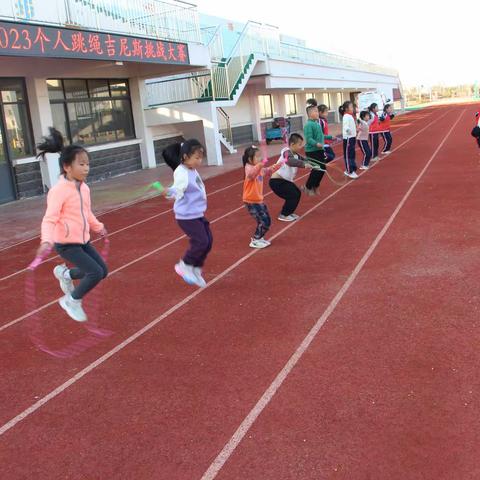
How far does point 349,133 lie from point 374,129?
3280mm

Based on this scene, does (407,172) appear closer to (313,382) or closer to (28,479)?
(313,382)

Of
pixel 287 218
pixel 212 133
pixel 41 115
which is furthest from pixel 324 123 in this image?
pixel 41 115

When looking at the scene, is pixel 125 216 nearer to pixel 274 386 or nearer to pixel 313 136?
pixel 313 136

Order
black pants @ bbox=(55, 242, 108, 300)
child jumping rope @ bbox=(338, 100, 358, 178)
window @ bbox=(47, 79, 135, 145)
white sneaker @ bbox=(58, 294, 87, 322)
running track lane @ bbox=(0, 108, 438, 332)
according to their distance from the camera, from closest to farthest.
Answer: black pants @ bbox=(55, 242, 108, 300)
white sneaker @ bbox=(58, 294, 87, 322)
running track lane @ bbox=(0, 108, 438, 332)
child jumping rope @ bbox=(338, 100, 358, 178)
window @ bbox=(47, 79, 135, 145)

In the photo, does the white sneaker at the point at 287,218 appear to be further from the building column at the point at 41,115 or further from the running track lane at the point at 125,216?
the building column at the point at 41,115

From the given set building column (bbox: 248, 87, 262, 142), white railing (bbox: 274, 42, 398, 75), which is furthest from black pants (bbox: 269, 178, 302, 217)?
building column (bbox: 248, 87, 262, 142)

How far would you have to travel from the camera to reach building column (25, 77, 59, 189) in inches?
607

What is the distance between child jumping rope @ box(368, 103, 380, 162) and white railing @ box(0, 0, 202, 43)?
629 centimetres

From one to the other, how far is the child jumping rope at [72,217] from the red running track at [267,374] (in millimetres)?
675

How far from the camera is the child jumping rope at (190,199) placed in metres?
5.75

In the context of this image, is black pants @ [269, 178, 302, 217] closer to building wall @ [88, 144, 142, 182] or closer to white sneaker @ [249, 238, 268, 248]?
white sneaker @ [249, 238, 268, 248]

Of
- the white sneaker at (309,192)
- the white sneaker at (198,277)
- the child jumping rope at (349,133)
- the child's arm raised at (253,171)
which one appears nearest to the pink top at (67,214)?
the white sneaker at (198,277)

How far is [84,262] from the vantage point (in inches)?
198

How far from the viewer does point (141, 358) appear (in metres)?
4.62
